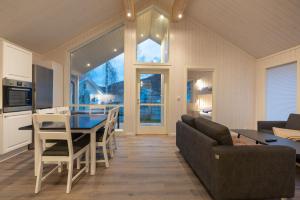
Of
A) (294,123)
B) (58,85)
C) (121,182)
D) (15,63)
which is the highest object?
(15,63)

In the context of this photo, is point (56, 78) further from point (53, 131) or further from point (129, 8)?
point (53, 131)

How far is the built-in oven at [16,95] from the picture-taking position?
3.40 m

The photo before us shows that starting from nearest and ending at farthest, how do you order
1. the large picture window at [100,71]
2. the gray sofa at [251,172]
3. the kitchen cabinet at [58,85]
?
1. the gray sofa at [251,172]
2. the kitchen cabinet at [58,85]
3. the large picture window at [100,71]

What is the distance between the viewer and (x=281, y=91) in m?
5.14

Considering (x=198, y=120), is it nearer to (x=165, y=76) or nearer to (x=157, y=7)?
(x=165, y=76)

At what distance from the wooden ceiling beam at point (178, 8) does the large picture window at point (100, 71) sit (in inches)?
63.5

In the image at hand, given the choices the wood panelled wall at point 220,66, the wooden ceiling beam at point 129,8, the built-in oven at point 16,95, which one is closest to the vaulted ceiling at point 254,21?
the wood panelled wall at point 220,66

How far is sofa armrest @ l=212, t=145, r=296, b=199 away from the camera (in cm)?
204

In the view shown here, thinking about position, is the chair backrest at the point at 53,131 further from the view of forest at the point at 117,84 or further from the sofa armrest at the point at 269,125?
the sofa armrest at the point at 269,125

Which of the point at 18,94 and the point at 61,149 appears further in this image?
the point at 18,94


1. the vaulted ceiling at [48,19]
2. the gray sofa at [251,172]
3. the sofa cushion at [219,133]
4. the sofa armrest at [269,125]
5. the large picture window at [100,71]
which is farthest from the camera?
the large picture window at [100,71]

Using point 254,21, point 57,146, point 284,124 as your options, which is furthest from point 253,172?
point 254,21

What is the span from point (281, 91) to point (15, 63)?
6032 millimetres

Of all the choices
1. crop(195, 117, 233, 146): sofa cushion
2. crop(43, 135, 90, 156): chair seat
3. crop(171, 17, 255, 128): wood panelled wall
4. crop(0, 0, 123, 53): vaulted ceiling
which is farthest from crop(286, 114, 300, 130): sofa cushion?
crop(0, 0, 123, 53): vaulted ceiling
